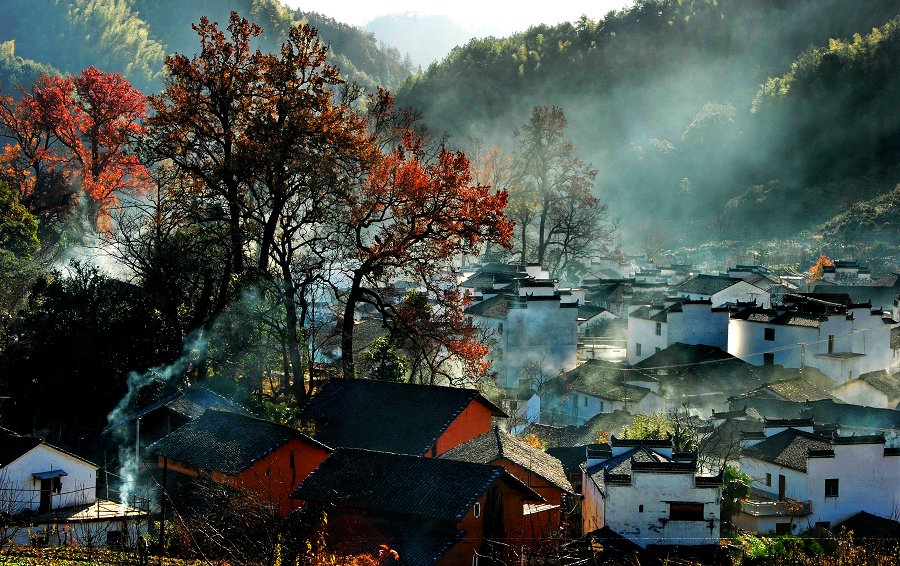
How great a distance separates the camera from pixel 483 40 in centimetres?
8381

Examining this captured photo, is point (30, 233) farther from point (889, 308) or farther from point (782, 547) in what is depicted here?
point (889, 308)

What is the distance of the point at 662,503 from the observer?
15.3 m

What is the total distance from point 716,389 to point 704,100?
5801 centimetres

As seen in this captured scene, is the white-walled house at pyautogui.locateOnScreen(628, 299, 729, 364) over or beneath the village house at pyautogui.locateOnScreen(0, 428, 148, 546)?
over

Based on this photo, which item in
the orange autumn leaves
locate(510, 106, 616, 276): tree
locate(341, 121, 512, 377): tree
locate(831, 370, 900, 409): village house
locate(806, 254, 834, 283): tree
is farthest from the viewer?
locate(806, 254, 834, 283): tree

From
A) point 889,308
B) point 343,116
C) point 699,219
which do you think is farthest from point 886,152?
point 343,116

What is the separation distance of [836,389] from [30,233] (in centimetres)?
2287

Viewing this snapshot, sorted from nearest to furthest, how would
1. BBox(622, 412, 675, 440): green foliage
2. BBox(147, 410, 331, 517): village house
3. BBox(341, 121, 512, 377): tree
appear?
BBox(147, 410, 331, 517): village house → BBox(341, 121, 512, 377): tree → BBox(622, 412, 675, 440): green foliage

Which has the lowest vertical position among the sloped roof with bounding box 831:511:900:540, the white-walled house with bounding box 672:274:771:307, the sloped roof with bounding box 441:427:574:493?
the sloped roof with bounding box 831:511:900:540

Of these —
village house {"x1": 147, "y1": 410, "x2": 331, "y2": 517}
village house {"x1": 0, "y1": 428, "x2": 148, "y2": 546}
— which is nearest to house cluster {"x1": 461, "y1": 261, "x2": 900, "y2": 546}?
village house {"x1": 147, "y1": 410, "x2": 331, "y2": 517}

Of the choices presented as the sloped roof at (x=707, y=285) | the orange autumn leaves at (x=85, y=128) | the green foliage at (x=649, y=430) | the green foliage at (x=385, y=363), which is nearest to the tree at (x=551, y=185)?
the sloped roof at (x=707, y=285)

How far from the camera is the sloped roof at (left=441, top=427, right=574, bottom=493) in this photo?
14992mm

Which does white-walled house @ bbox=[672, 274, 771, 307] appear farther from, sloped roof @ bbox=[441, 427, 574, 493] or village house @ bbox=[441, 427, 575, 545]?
village house @ bbox=[441, 427, 575, 545]

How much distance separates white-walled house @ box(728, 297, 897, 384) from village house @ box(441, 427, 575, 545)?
15965 mm
